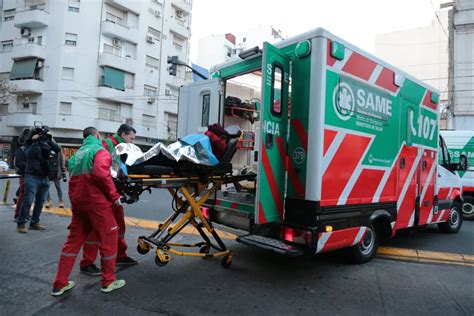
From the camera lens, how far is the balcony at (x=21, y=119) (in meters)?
28.6

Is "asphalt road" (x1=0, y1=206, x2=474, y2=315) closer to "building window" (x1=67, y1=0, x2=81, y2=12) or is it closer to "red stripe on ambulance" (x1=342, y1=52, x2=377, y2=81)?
"red stripe on ambulance" (x1=342, y1=52, x2=377, y2=81)

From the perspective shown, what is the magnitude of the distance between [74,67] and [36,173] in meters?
25.3

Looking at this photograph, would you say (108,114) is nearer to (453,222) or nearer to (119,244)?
(119,244)

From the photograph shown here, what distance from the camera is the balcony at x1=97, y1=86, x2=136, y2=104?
96.7 feet

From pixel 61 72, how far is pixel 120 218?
27630 mm

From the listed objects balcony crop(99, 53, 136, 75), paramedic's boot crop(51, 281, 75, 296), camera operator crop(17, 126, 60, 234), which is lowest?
paramedic's boot crop(51, 281, 75, 296)

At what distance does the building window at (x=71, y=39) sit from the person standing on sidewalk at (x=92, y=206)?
28.7 m

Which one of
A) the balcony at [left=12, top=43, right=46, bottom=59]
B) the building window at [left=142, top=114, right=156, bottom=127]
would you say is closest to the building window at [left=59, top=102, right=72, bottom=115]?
the balcony at [left=12, top=43, right=46, bottom=59]

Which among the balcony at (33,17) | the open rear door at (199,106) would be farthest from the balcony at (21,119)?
the open rear door at (199,106)

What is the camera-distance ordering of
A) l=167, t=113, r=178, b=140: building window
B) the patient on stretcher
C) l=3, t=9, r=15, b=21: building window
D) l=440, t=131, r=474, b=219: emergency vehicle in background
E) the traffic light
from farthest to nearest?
l=167, t=113, r=178, b=140: building window
l=3, t=9, r=15, b=21: building window
the traffic light
l=440, t=131, r=474, b=219: emergency vehicle in background
the patient on stretcher

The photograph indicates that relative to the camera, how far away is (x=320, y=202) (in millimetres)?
4121

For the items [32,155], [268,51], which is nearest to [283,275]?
[268,51]

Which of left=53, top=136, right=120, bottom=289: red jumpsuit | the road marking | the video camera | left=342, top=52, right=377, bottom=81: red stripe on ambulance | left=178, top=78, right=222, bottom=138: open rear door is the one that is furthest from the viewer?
the video camera

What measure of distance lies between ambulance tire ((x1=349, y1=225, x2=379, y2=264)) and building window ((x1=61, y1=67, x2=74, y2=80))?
2877cm
